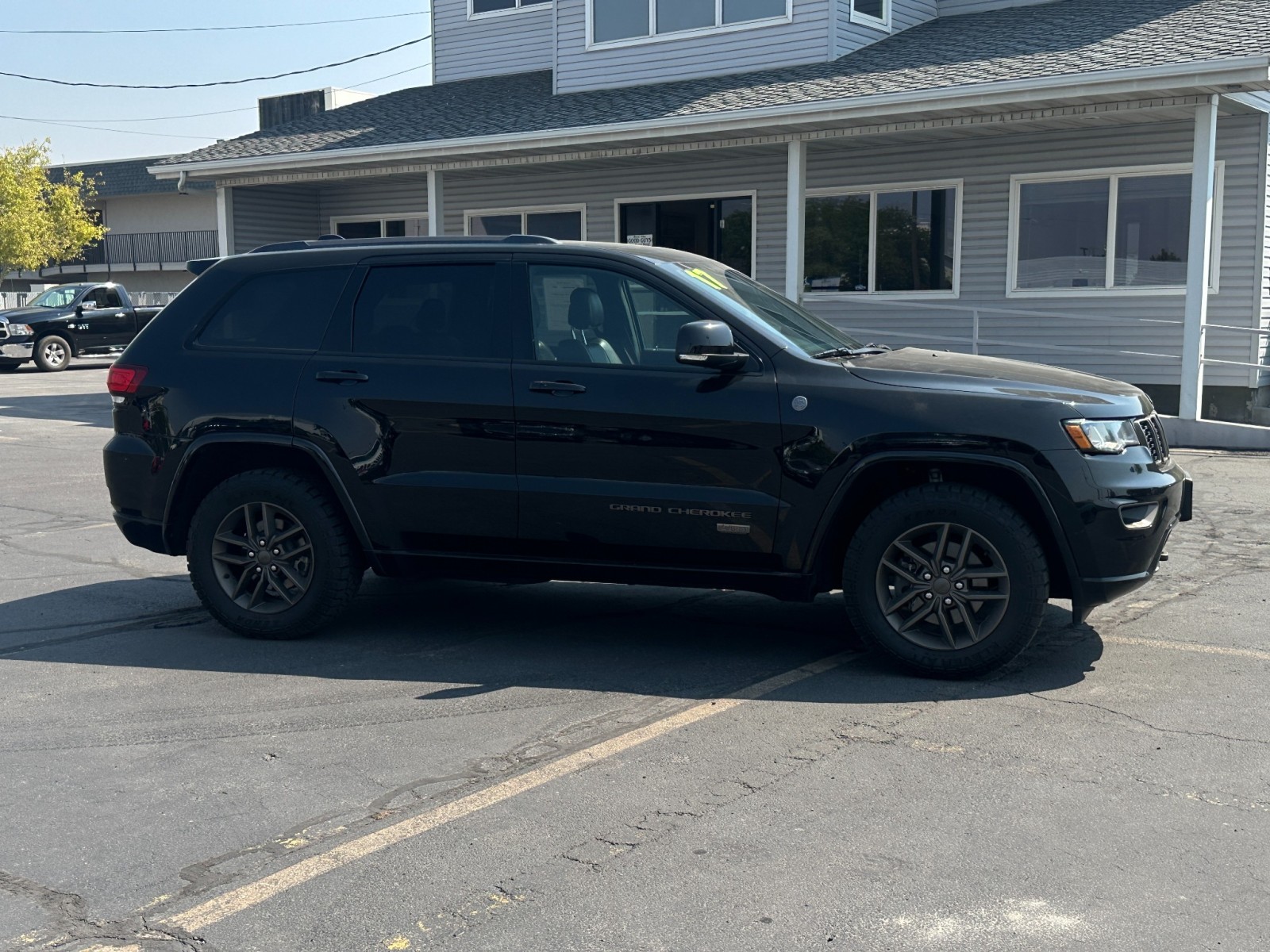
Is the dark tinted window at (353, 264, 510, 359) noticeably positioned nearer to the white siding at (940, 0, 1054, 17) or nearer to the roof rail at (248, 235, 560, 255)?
the roof rail at (248, 235, 560, 255)

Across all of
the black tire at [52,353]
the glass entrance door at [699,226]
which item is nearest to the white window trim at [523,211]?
the glass entrance door at [699,226]

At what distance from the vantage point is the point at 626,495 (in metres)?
5.87

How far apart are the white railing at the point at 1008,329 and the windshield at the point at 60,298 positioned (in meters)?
17.2

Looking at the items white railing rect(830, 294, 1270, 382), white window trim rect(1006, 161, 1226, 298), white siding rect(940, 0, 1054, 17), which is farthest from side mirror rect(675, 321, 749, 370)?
white siding rect(940, 0, 1054, 17)

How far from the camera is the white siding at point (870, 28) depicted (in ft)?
57.6

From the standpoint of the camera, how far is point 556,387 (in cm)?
599

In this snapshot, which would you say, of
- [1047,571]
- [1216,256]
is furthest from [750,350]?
[1216,256]

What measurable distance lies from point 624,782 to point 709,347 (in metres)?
1.94

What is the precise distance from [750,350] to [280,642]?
2.70m

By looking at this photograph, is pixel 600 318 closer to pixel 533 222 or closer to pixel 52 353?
pixel 533 222

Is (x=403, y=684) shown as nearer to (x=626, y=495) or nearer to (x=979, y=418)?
(x=626, y=495)

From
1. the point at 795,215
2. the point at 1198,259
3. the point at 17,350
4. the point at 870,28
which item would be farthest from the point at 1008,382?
the point at 17,350

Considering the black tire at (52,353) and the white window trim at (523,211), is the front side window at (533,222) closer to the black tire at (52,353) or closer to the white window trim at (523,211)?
the white window trim at (523,211)

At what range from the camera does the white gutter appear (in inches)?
502
